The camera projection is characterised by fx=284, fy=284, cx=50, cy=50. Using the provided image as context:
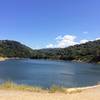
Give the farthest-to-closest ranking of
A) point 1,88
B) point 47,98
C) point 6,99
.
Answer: point 1,88
point 47,98
point 6,99

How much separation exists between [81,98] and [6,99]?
4.57 m

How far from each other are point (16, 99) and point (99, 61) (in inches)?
6883

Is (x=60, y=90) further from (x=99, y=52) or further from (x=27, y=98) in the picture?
(x=99, y=52)

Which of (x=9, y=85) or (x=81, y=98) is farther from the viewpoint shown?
(x=9, y=85)

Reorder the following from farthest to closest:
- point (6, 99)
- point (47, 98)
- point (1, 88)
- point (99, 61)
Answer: point (99, 61)
point (1, 88)
point (47, 98)
point (6, 99)

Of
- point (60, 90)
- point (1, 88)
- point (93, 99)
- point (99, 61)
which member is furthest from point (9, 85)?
point (99, 61)

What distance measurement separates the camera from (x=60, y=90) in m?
20.7

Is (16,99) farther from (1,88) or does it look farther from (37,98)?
(1,88)

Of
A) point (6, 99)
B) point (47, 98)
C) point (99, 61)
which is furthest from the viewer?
point (99, 61)

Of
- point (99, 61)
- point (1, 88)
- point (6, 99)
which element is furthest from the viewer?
point (99, 61)

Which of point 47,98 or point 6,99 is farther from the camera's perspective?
point 47,98

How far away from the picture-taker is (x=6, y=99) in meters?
15.2

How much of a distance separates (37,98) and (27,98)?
2.08 ft

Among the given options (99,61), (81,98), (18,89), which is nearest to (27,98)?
(81,98)
